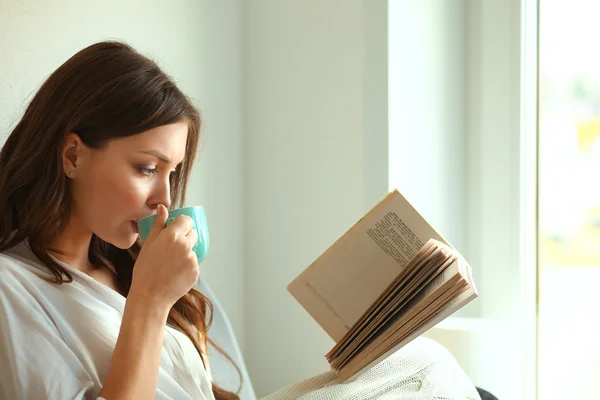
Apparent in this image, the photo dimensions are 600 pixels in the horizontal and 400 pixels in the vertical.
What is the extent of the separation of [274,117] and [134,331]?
1.16 metres

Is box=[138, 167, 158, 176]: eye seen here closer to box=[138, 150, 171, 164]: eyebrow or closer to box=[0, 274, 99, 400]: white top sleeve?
box=[138, 150, 171, 164]: eyebrow

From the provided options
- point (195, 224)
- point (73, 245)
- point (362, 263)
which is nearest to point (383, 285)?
point (362, 263)

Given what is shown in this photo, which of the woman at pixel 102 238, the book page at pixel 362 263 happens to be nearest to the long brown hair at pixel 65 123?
the woman at pixel 102 238

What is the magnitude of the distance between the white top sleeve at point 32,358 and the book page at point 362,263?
1.28 ft

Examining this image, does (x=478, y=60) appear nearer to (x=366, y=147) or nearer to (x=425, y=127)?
(x=425, y=127)

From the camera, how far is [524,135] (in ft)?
7.11

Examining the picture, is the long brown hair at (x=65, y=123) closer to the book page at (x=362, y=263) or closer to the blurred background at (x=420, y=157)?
the book page at (x=362, y=263)

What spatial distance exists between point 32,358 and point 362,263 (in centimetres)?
54

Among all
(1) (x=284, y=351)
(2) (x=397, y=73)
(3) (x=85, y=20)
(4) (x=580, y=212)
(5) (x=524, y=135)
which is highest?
(3) (x=85, y=20)

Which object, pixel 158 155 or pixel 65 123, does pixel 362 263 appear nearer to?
pixel 158 155

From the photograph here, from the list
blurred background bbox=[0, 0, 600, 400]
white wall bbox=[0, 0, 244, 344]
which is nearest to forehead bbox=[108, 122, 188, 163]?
white wall bbox=[0, 0, 244, 344]

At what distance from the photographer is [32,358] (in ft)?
3.53

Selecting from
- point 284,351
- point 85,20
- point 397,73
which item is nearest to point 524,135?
point 397,73

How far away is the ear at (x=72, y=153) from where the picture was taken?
1.20m
